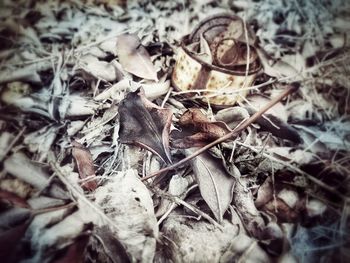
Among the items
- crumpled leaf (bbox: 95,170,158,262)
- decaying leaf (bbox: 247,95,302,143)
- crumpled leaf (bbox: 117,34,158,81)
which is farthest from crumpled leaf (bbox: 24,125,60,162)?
decaying leaf (bbox: 247,95,302,143)

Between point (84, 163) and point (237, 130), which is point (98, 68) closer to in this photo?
point (84, 163)

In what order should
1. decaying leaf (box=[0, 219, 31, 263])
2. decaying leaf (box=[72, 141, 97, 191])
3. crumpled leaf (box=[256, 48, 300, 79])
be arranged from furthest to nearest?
crumpled leaf (box=[256, 48, 300, 79]) → decaying leaf (box=[72, 141, 97, 191]) → decaying leaf (box=[0, 219, 31, 263])

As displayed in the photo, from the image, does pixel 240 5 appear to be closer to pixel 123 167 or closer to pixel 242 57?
pixel 242 57

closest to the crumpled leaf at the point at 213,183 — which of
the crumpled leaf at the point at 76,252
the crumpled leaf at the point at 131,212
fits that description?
the crumpled leaf at the point at 131,212

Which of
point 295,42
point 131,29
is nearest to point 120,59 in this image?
point 131,29

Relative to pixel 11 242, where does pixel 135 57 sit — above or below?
above

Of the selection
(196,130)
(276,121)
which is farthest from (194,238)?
(276,121)

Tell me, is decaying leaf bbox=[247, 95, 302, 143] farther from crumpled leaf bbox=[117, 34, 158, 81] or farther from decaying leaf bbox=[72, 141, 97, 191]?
decaying leaf bbox=[72, 141, 97, 191]
